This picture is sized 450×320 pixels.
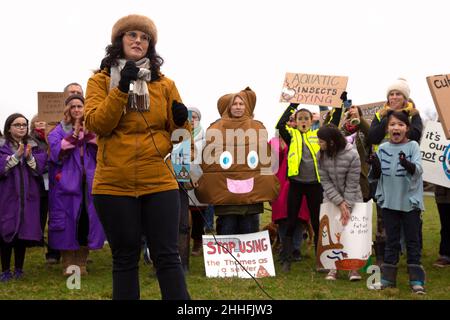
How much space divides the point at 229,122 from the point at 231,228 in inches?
50.3

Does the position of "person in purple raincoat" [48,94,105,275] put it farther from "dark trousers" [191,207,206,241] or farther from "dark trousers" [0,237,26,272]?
"dark trousers" [191,207,206,241]

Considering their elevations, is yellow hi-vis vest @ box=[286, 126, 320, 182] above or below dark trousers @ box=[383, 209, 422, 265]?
above

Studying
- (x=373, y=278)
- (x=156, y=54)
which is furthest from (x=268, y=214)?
(x=156, y=54)

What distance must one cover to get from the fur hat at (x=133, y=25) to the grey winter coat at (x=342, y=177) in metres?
3.53

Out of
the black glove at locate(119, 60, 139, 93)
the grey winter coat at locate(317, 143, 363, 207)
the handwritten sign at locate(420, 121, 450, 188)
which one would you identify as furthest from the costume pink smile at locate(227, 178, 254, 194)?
the black glove at locate(119, 60, 139, 93)

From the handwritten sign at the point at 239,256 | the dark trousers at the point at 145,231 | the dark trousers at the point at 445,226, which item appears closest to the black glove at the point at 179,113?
the dark trousers at the point at 145,231

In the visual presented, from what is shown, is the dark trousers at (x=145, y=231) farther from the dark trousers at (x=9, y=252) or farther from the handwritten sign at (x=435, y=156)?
the handwritten sign at (x=435, y=156)

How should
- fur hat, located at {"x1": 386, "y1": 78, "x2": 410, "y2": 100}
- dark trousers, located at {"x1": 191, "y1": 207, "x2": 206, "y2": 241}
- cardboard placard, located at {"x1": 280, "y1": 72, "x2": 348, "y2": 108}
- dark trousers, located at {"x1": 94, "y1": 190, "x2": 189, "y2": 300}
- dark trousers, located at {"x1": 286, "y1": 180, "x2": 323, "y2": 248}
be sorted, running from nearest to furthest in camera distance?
dark trousers, located at {"x1": 94, "y1": 190, "x2": 189, "y2": 300} < fur hat, located at {"x1": 386, "y1": 78, "x2": 410, "y2": 100} < dark trousers, located at {"x1": 286, "y1": 180, "x2": 323, "y2": 248} < cardboard placard, located at {"x1": 280, "y1": 72, "x2": 348, "y2": 108} < dark trousers, located at {"x1": 191, "y1": 207, "x2": 206, "y2": 241}

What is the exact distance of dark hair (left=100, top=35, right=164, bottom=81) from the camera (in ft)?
13.2

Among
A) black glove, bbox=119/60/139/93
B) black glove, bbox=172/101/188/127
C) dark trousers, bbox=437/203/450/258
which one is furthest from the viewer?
dark trousers, bbox=437/203/450/258

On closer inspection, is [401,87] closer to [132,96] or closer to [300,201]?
[300,201]

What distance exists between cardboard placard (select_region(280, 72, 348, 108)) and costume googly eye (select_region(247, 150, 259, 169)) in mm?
1056

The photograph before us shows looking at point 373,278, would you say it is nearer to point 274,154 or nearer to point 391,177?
point 391,177

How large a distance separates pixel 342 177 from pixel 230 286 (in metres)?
1.79
